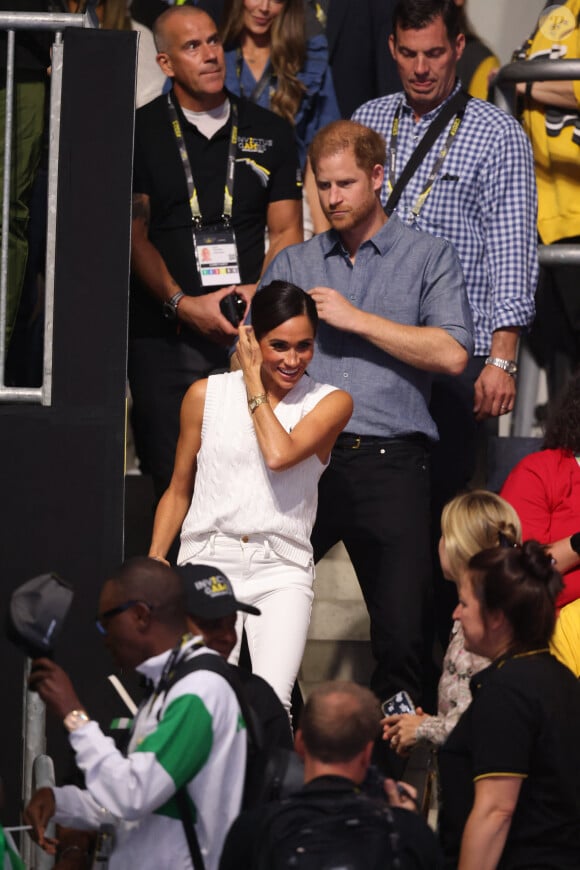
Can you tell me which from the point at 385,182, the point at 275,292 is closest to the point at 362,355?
the point at 275,292

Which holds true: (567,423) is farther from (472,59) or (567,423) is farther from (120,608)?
(472,59)

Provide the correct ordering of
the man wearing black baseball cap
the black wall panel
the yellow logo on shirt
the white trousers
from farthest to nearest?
the yellow logo on shirt
the black wall panel
the white trousers
the man wearing black baseball cap

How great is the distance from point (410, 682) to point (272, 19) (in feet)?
10.4

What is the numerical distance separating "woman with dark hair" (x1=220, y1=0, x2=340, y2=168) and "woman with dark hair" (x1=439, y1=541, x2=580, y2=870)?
3553 mm

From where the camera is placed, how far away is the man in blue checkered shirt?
19.7ft

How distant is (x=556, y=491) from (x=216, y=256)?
1652 mm

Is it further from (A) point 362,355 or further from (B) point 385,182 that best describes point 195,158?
(A) point 362,355

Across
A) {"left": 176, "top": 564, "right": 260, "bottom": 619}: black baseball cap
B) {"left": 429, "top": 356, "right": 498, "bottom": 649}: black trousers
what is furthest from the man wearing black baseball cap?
{"left": 429, "top": 356, "right": 498, "bottom": 649}: black trousers

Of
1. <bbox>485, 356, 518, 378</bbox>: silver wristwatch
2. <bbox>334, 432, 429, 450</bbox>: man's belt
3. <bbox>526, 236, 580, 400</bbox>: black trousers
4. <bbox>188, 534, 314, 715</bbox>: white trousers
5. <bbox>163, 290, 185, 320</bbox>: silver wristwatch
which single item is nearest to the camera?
<bbox>188, 534, 314, 715</bbox>: white trousers

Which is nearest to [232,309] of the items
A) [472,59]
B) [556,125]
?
[556,125]

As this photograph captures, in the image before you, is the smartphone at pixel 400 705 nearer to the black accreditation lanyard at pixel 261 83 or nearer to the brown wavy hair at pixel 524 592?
the brown wavy hair at pixel 524 592

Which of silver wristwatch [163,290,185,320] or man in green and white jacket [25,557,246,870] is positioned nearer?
man in green and white jacket [25,557,246,870]

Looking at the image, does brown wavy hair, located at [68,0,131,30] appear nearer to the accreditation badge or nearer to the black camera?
the accreditation badge

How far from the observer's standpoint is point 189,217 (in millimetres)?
6152
